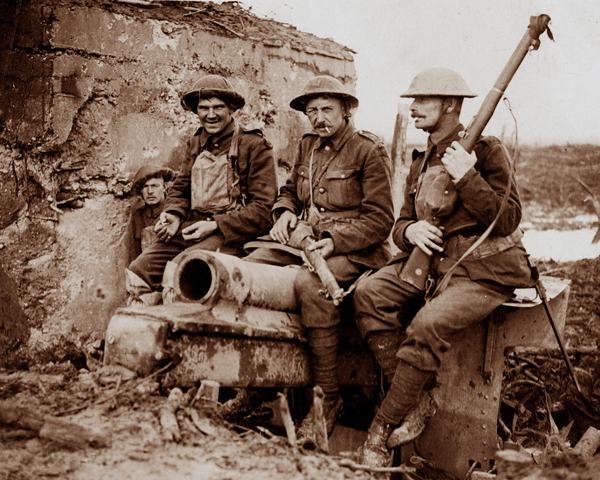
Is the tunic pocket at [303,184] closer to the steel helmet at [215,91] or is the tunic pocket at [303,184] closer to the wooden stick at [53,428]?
the steel helmet at [215,91]

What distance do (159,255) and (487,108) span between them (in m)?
2.66

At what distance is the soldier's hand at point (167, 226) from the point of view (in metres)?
5.22

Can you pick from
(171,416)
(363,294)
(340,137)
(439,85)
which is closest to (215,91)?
(340,137)

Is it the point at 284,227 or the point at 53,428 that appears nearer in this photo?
the point at 53,428

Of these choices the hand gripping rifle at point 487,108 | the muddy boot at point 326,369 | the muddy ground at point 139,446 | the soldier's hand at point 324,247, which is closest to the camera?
the muddy ground at point 139,446

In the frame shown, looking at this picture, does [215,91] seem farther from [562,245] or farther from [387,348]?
[562,245]

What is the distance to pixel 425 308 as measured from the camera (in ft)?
13.5

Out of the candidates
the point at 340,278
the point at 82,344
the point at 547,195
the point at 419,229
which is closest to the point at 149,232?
the point at 82,344

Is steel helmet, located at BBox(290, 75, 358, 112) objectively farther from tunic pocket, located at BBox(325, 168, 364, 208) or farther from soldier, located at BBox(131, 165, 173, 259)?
soldier, located at BBox(131, 165, 173, 259)

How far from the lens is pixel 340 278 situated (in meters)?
4.56

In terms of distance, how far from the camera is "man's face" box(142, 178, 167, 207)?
5629 mm

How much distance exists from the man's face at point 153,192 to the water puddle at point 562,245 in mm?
8011

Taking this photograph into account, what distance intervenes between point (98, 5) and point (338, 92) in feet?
7.10

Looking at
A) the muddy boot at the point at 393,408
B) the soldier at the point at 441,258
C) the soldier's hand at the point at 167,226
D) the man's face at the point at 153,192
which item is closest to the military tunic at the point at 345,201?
the soldier at the point at 441,258
